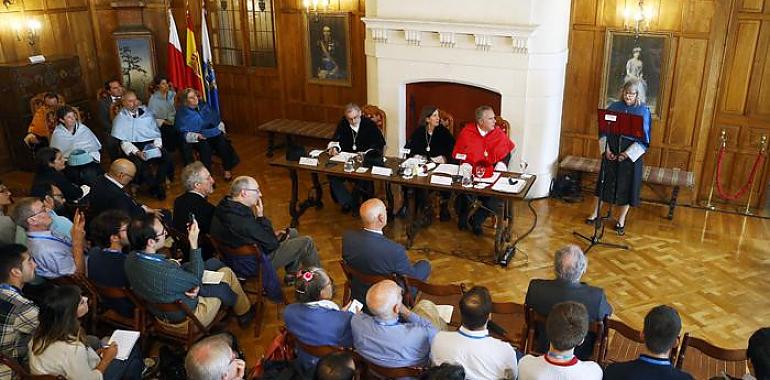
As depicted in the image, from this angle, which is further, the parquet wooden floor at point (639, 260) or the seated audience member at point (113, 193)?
the seated audience member at point (113, 193)

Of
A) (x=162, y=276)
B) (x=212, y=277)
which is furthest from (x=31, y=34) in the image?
(x=162, y=276)

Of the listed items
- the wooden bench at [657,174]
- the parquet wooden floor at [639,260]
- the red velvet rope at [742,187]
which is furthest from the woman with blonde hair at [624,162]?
the red velvet rope at [742,187]

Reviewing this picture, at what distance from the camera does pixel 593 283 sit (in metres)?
5.59

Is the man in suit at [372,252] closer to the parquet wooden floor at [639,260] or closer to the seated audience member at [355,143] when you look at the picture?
the parquet wooden floor at [639,260]

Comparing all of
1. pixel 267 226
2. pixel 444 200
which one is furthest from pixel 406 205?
pixel 267 226

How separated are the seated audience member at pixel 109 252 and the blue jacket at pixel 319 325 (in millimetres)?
1465

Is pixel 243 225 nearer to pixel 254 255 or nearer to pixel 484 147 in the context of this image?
pixel 254 255

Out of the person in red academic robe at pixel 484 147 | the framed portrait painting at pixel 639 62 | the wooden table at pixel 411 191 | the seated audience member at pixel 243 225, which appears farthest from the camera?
the framed portrait painting at pixel 639 62

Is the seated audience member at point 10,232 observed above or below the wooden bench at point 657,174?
above

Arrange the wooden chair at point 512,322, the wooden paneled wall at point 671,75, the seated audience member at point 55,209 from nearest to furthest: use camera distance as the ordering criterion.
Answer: the wooden chair at point 512,322 → the seated audience member at point 55,209 → the wooden paneled wall at point 671,75

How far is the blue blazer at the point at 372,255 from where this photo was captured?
13.9 feet

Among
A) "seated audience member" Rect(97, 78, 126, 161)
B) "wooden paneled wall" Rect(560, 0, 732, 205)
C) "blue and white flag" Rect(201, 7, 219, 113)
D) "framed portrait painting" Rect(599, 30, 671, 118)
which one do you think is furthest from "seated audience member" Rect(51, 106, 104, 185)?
"framed portrait painting" Rect(599, 30, 671, 118)

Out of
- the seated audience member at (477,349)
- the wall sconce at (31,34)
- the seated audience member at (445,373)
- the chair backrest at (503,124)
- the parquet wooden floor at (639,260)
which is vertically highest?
the wall sconce at (31,34)

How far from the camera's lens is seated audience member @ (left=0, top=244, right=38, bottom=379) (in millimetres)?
3504
